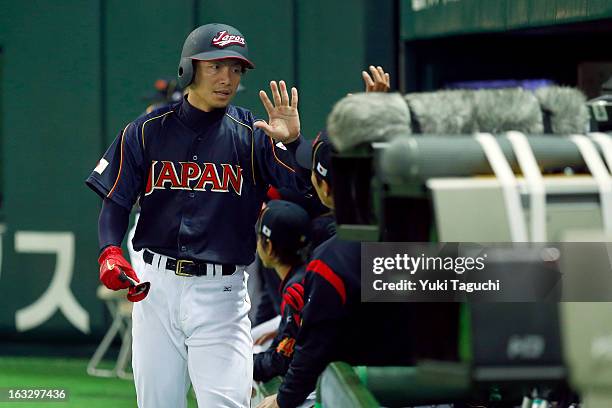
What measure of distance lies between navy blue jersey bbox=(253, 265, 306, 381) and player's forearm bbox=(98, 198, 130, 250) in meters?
0.64

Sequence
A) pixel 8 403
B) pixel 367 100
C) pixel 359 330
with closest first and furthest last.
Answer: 1. pixel 367 100
2. pixel 359 330
3. pixel 8 403

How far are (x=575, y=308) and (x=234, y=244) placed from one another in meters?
2.10

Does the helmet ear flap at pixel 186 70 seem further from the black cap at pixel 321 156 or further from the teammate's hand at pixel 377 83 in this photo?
the black cap at pixel 321 156

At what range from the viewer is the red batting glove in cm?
400

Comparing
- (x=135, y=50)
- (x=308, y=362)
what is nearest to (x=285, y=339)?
(x=308, y=362)

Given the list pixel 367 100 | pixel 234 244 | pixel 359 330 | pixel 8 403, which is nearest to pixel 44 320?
pixel 8 403

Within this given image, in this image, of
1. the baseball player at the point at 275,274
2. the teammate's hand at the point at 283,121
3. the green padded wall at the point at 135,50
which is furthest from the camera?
the green padded wall at the point at 135,50

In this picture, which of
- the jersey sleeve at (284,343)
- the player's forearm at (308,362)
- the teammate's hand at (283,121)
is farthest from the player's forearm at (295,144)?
the player's forearm at (308,362)

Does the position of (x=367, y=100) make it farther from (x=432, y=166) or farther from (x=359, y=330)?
(x=359, y=330)

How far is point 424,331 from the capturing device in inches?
93.6

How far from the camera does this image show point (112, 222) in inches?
168

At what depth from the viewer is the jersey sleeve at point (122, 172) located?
427 cm

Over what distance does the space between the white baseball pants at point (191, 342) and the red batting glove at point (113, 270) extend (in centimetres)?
20

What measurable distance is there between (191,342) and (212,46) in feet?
3.30
